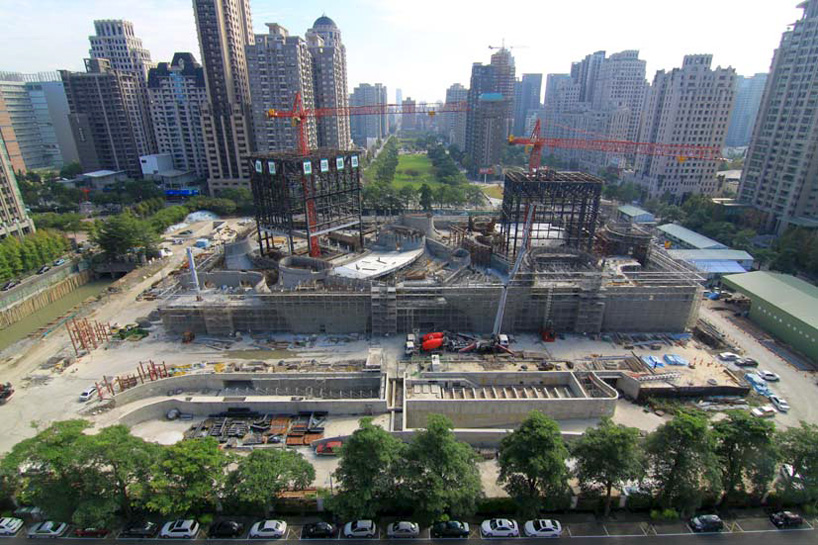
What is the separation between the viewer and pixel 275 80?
315 feet

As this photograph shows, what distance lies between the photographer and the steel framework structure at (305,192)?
58.0 m

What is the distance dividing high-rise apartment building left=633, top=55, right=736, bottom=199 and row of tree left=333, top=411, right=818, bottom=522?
84.2m

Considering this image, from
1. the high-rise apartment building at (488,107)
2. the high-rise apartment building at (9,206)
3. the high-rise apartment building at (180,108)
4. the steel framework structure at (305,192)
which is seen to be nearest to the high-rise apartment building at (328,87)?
the high-rise apartment building at (180,108)

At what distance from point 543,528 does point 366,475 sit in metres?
10.9

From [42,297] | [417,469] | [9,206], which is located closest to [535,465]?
[417,469]

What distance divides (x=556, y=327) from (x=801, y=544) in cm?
2610

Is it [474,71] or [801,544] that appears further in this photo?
[474,71]

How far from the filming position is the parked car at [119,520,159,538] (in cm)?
2528

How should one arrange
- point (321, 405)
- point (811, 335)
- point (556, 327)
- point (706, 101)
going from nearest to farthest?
point (321, 405), point (811, 335), point (556, 327), point (706, 101)

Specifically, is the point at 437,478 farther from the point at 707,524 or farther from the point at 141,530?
the point at 141,530

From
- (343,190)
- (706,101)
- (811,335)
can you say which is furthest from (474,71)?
(811,335)

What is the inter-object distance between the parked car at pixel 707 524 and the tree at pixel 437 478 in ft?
43.1

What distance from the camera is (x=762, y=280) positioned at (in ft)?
173

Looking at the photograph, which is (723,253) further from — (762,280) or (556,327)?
(556,327)
